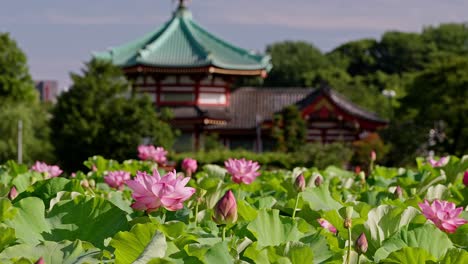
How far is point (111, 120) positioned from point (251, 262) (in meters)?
18.1

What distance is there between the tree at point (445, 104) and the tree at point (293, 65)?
28.3 m

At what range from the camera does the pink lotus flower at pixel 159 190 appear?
2100 millimetres

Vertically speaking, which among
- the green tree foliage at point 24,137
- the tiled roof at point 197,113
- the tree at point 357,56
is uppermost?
the tree at point 357,56

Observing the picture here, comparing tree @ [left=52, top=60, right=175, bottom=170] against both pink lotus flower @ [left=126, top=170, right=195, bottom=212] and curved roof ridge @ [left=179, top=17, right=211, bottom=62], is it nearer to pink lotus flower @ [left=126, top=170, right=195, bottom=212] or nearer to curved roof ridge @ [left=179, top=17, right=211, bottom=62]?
curved roof ridge @ [left=179, top=17, right=211, bottom=62]

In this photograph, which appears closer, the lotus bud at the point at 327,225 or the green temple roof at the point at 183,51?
the lotus bud at the point at 327,225

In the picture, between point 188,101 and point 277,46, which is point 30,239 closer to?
point 188,101

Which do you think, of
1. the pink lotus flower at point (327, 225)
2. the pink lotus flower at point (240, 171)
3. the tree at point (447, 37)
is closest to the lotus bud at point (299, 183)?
the pink lotus flower at point (327, 225)

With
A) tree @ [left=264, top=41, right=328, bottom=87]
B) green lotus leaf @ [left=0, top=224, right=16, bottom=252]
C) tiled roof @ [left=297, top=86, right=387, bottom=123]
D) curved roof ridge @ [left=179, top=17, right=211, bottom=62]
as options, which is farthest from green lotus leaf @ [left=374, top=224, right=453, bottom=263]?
tree @ [left=264, top=41, right=328, bottom=87]

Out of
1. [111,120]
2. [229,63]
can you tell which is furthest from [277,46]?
[111,120]

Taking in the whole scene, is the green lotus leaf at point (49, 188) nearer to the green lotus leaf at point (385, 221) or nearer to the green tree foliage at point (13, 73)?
the green lotus leaf at point (385, 221)

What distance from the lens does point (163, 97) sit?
26.7 meters

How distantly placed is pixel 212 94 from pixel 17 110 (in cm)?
546

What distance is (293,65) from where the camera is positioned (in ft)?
174

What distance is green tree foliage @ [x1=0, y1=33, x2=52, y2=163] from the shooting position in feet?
83.0
